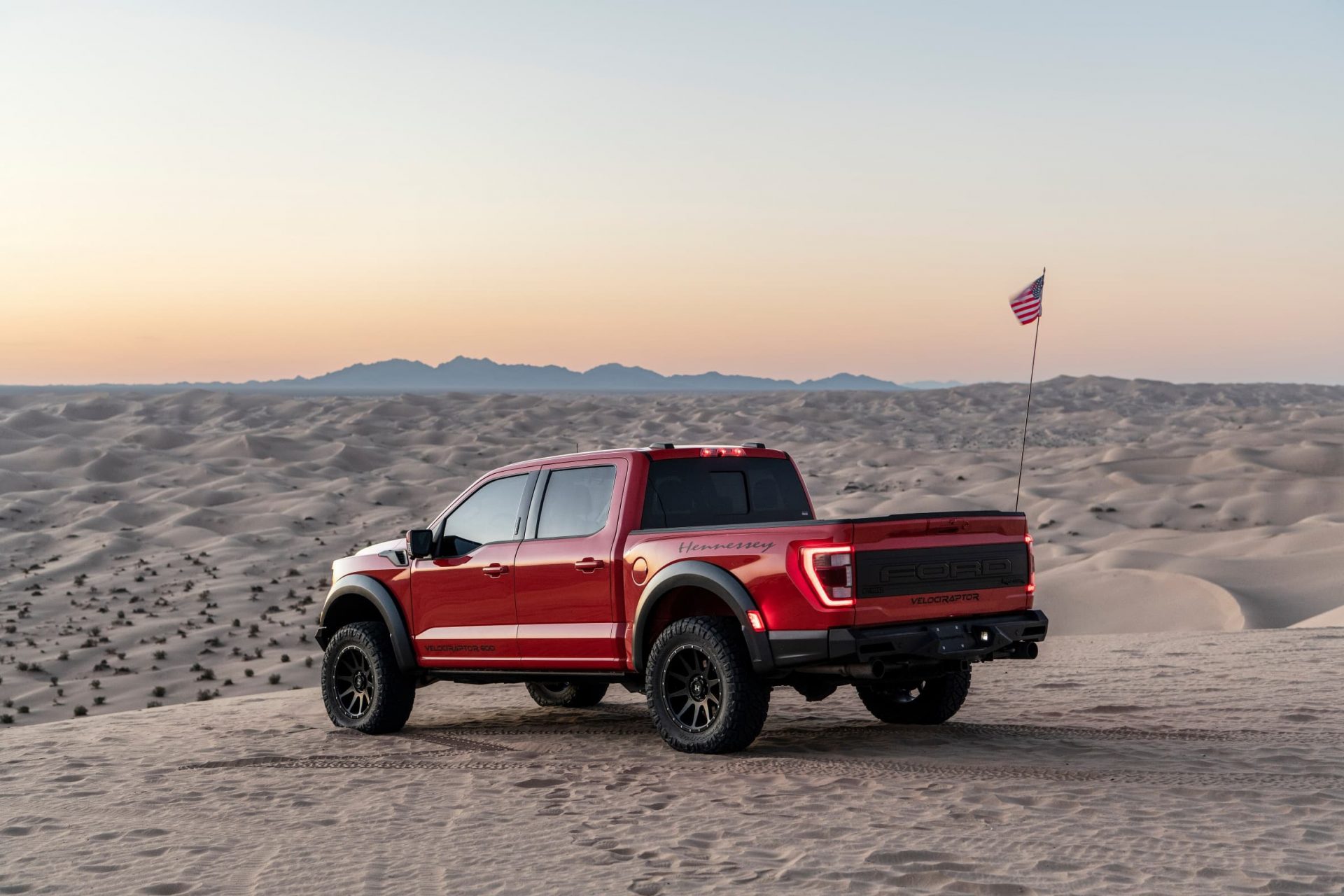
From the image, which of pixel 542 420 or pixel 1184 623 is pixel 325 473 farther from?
pixel 1184 623

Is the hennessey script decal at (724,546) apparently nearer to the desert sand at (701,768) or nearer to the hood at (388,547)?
the desert sand at (701,768)

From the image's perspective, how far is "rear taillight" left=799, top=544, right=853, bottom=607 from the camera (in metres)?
7.93

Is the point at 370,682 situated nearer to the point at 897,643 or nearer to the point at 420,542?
the point at 420,542

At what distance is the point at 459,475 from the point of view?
5775cm

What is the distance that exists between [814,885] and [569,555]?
390 cm

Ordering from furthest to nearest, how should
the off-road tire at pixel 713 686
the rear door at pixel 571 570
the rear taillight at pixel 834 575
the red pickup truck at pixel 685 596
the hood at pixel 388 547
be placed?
the hood at pixel 388 547, the rear door at pixel 571 570, the off-road tire at pixel 713 686, the red pickup truck at pixel 685 596, the rear taillight at pixel 834 575

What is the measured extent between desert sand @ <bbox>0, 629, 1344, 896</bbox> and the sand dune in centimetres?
1032

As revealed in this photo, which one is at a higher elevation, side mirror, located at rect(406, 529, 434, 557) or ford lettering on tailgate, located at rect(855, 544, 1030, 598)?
ford lettering on tailgate, located at rect(855, 544, 1030, 598)

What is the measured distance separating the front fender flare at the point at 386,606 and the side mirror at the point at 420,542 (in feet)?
2.22

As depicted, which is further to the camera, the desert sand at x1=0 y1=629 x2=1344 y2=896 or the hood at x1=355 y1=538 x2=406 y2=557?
the hood at x1=355 y1=538 x2=406 y2=557

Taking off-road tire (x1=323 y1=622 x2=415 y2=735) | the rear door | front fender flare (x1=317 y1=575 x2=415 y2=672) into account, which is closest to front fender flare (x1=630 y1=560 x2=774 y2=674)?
the rear door

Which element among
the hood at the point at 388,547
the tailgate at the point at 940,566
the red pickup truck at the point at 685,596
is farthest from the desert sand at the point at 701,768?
the hood at the point at 388,547

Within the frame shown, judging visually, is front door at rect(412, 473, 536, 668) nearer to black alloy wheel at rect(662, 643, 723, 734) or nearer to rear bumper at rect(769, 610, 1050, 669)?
black alloy wheel at rect(662, 643, 723, 734)

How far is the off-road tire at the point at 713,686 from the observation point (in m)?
8.41
